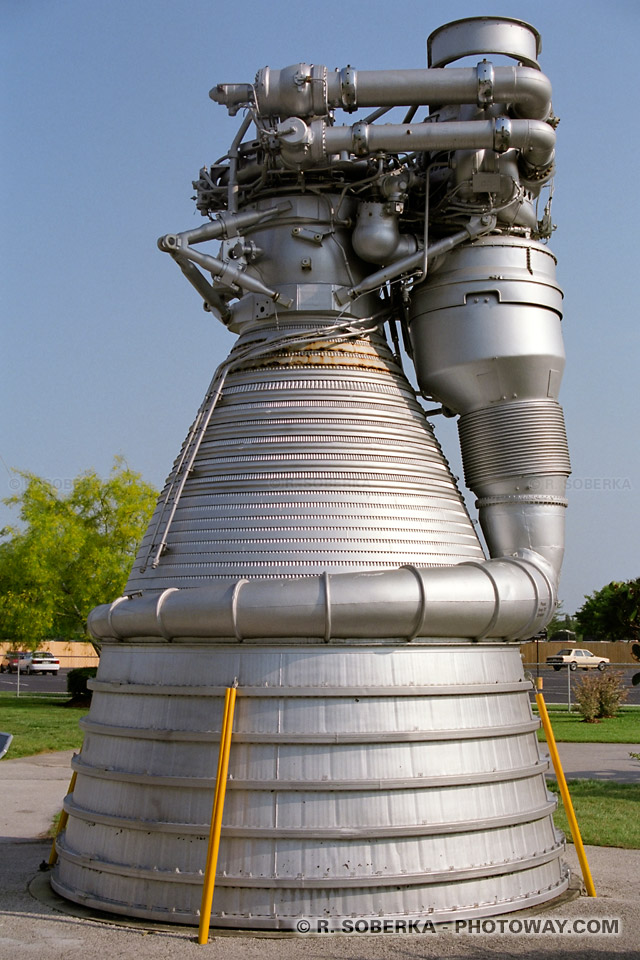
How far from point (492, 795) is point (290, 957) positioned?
1.58 metres

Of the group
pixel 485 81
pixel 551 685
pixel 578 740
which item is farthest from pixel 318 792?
pixel 551 685

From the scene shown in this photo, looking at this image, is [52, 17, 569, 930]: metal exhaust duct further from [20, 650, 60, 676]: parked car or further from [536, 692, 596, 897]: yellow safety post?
[20, 650, 60, 676]: parked car

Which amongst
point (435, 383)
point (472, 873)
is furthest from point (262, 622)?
point (435, 383)

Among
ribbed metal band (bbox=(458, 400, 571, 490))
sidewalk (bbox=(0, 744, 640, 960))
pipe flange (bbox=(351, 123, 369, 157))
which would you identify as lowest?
sidewalk (bbox=(0, 744, 640, 960))

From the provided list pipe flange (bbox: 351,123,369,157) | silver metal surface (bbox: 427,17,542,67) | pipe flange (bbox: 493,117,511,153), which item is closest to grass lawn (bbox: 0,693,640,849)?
pipe flange (bbox: 493,117,511,153)

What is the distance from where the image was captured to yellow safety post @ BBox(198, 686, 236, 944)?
503 centimetres

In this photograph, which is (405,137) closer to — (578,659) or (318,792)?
(318,792)

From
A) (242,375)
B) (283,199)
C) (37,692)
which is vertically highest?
(283,199)

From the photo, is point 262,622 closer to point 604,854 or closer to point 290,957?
point 290,957

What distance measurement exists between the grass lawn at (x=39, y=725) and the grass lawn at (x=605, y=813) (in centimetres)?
850

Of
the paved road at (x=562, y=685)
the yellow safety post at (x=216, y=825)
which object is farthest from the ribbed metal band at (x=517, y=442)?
the paved road at (x=562, y=685)

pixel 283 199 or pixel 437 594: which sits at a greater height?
pixel 283 199

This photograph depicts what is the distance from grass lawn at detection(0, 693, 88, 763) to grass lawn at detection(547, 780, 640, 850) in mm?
8497

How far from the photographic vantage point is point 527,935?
5215 millimetres
